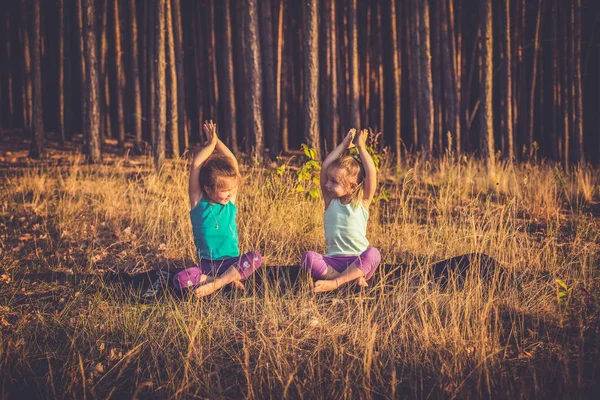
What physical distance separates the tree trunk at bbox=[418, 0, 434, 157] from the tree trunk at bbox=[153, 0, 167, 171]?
15.7 feet

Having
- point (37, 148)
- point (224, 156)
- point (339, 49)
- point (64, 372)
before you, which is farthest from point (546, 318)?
point (339, 49)

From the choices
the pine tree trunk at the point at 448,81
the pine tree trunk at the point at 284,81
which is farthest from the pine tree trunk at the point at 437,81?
the pine tree trunk at the point at 284,81

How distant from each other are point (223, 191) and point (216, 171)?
166 mm

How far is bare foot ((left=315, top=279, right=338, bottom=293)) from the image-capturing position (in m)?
4.23

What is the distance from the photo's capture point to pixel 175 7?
13.1 m

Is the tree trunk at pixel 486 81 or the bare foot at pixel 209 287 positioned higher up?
the tree trunk at pixel 486 81

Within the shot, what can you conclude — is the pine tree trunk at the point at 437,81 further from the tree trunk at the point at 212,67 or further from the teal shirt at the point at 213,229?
the teal shirt at the point at 213,229

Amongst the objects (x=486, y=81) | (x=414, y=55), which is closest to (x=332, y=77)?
(x=414, y=55)

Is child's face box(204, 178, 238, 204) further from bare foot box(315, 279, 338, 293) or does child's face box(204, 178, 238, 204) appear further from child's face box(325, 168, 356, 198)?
bare foot box(315, 279, 338, 293)

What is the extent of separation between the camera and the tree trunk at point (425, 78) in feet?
35.5

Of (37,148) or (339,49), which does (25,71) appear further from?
(339,49)

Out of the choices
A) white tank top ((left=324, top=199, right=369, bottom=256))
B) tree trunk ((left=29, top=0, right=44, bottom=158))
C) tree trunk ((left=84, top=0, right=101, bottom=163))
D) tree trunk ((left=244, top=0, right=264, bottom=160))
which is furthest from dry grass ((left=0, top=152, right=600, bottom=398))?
tree trunk ((left=29, top=0, right=44, bottom=158))

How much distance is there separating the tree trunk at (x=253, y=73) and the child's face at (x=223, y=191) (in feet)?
19.9

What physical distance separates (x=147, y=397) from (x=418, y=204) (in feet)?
17.6
